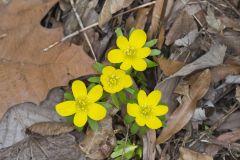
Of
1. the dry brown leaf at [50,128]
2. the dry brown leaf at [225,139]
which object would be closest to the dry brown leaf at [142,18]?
the dry brown leaf at [50,128]

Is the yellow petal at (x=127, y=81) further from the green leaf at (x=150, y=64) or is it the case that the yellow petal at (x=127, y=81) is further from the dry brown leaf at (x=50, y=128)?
the dry brown leaf at (x=50, y=128)

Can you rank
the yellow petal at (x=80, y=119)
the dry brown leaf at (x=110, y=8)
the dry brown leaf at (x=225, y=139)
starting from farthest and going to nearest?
the dry brown leaf at (x=110, y=8), the dry brown leaf at (x=225, y=139), the yellow petal at (x=80, y=119)

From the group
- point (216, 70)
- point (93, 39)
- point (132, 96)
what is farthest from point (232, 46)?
point (93, 39)

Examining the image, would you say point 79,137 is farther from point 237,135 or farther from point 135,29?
point 237,135

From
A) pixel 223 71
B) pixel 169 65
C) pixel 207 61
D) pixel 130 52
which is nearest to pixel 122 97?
pixel 130 52

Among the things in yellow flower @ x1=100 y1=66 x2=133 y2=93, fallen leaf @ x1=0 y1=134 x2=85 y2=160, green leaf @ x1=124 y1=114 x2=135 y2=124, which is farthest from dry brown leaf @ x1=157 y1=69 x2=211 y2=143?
fallen leaf @ x1=0 y1=134 x2=85 y2=160
